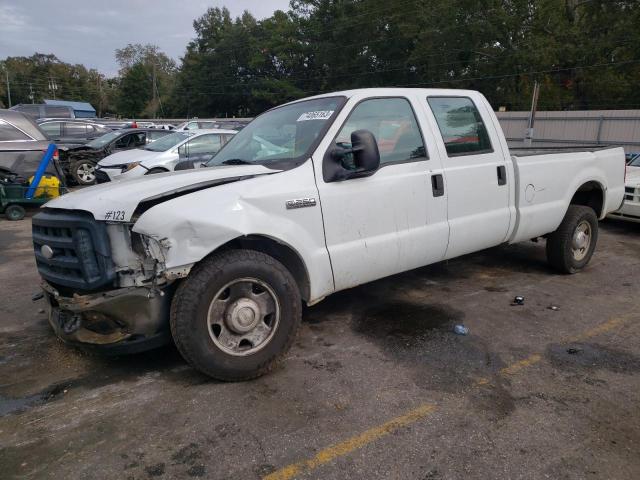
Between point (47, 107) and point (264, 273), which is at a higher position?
point (47, 107)

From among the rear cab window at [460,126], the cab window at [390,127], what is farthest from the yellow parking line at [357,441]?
the rear cab window at [460,126]

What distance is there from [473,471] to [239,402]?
4.67 ft

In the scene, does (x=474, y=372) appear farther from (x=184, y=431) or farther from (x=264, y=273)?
(x=184, y=431)

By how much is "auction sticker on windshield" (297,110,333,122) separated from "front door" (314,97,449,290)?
166mm

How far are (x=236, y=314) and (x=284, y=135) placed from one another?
162 centimetres

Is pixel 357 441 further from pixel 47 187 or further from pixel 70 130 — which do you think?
pixel 70 130

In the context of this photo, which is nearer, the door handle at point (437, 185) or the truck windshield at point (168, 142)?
the door handle at point (437, 185)

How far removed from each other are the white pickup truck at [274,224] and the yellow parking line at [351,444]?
87cm

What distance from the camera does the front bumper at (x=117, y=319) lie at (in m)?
3.04

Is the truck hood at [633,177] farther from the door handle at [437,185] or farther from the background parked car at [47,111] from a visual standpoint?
the background parked car at [47,111]

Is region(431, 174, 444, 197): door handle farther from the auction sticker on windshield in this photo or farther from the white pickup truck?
the auction sticker on windshield

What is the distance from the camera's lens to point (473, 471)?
2482 millimetres

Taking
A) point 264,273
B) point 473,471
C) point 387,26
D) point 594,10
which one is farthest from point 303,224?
point 387,26

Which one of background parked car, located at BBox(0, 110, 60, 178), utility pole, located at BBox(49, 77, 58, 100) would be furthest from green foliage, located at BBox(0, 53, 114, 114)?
background parked car, located at BBox(0, 110, 60, 178)
